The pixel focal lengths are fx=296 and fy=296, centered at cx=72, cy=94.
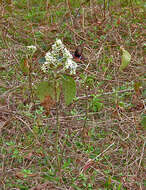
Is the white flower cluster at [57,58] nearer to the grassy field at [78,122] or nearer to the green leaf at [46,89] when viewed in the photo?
the green leaf at [46,89]

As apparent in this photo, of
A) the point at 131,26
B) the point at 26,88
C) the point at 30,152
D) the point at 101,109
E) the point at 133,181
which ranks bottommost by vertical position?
the point at 133,181

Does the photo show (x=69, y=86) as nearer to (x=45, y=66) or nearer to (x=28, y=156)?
(x=45, y=66)

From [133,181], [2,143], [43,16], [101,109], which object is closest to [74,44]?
[43,16]

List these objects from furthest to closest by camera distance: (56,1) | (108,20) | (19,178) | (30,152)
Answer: (56,1) < (108,20) < (30,152) < (19,178)

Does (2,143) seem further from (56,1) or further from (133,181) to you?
(56,1)

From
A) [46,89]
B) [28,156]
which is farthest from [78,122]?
[46,89]

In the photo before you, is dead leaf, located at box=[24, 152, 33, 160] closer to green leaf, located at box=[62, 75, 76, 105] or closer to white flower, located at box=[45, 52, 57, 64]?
green leaf, located at box=[62, 75, 76, 105]
